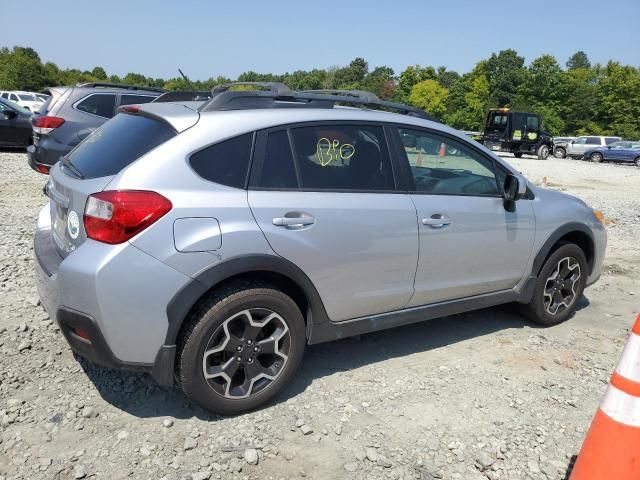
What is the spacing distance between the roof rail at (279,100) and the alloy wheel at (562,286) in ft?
5.74

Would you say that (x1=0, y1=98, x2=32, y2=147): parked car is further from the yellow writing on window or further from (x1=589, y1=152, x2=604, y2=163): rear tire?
(x1=589, y1=152, x2=604, y2=163): rear tire

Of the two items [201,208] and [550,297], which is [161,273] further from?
[550,297]

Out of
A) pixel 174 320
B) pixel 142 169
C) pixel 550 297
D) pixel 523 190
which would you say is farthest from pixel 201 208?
pixel 550 297

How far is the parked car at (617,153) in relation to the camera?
29719 millimetres

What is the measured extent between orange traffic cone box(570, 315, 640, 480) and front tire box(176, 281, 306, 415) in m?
1.59

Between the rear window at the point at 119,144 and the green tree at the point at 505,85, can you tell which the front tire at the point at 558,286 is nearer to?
the rear window at the point at 119,144

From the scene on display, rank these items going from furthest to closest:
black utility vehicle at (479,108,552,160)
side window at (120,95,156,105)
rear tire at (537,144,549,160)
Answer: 1. rear tire at (537,144,549,160)
2. black utility vehicle at (479,108,552,160)
3. side window at (120,95,156,105)

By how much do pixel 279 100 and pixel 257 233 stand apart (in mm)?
1068

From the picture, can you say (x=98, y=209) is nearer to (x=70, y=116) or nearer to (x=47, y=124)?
(x=47, y=124)

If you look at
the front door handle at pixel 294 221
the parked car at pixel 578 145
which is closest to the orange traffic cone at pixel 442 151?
the front door handle at pixel 294 221

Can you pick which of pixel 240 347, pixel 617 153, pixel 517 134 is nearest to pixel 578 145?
pixel 617 153

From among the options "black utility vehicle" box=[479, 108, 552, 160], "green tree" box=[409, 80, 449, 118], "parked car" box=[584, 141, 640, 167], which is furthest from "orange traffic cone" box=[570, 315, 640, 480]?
"green tree" box=[409, 80, 449, 118]

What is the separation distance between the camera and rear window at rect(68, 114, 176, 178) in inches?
114

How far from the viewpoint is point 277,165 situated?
309cm
